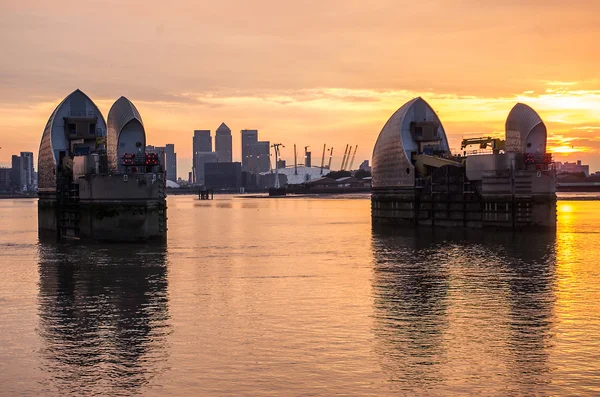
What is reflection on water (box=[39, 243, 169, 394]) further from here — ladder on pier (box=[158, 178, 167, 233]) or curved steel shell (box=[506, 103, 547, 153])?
curved steel shell (box=[506, 103, 547, 153])

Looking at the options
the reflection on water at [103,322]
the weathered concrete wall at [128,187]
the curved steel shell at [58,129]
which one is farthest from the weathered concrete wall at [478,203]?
the reflection on water at [103,322]

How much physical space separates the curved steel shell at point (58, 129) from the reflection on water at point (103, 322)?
125ft

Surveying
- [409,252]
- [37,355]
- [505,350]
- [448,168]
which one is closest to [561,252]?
[409,252]

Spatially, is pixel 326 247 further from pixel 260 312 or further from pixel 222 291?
pixel 260 312

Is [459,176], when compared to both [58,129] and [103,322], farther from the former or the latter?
[103,322]

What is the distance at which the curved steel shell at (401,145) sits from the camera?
106000mm

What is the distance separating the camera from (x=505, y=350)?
28.2 m

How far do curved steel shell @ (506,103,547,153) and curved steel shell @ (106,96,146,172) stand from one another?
144 feet

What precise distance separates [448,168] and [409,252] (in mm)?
31810

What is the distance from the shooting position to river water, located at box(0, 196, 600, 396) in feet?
81.2

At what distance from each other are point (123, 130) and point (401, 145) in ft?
130

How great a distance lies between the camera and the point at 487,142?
111 m

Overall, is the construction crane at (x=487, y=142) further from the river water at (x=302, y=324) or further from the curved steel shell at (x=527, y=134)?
the river water at (x=302, y=324)

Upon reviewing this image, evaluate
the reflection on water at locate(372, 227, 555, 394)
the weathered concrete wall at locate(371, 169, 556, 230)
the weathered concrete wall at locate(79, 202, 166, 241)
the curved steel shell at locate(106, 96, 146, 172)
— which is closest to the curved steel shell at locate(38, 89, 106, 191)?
the curved steel shell at locate(106, 96, 146, 172)
